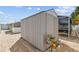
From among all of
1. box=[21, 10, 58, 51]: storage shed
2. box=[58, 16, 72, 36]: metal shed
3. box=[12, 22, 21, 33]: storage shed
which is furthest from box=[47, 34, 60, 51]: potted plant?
box=[12, 22, 21, 33]: storage shed

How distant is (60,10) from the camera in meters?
3.07

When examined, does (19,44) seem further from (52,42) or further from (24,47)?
(52,42)

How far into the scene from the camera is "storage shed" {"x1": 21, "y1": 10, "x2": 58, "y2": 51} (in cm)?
305

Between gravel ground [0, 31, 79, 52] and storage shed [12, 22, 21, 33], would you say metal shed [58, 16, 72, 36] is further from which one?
storage shed [12, 22, 21, 33]

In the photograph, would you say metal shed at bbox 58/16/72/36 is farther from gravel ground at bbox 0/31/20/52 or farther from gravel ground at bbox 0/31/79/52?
gravel ground at bbox 0/31/20/52

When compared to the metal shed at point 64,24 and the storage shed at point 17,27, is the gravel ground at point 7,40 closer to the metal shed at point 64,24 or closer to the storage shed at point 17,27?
the storage shed at point 17,27

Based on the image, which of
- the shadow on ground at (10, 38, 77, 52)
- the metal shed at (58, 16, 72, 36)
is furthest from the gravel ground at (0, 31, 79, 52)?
the metal shed at (58, 16, 72, 36)

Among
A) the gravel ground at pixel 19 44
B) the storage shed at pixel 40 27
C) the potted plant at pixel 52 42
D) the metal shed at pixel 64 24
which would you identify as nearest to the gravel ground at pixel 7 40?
the gravel ground at pixel 19 44

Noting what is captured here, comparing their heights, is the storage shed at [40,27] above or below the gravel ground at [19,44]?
above

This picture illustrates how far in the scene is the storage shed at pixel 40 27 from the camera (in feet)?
10.0

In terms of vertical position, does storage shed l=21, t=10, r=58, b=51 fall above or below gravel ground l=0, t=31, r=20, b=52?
above
